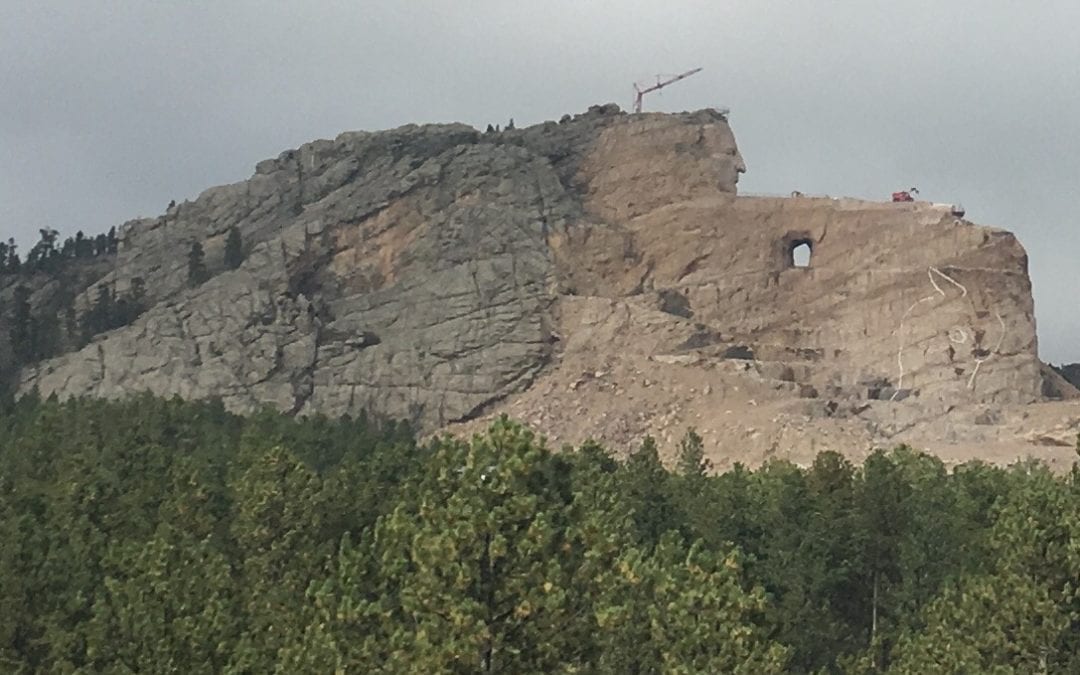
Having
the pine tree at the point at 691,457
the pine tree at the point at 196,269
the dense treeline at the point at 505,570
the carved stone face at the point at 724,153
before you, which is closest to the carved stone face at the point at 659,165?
the carved stone face at the point at 724,153

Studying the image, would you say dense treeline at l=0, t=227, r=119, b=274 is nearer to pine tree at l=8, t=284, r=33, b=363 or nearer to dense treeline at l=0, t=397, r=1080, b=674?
pine tree at l=8, t=284, r=33, b=363

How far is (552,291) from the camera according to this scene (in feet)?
269

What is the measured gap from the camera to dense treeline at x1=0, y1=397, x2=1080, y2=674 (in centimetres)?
2159

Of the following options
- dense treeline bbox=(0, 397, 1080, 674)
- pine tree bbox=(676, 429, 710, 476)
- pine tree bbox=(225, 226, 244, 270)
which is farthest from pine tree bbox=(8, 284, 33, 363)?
dense treeline bbox=(0, 397, 1080, 674)

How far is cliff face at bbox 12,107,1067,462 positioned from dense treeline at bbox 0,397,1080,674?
108ft

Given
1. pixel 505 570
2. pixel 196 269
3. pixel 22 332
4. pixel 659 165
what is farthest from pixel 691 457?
pixel 22 332

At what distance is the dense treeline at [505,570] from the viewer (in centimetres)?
2159

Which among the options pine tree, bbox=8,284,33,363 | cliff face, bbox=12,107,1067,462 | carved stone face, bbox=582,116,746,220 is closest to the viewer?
cliff face, bbox=12,107,1067,462

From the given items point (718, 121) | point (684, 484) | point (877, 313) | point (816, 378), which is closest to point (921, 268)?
point (877, 313)

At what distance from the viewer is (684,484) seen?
49281mm

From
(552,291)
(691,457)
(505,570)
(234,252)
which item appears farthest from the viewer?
(234,252)

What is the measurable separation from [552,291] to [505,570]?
60.6 metres

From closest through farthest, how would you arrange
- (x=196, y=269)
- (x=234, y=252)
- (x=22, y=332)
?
(x=196, y=269), (x=234, y=252), (x=22, y=332)

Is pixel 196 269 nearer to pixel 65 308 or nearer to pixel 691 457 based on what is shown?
pixel 65 308
